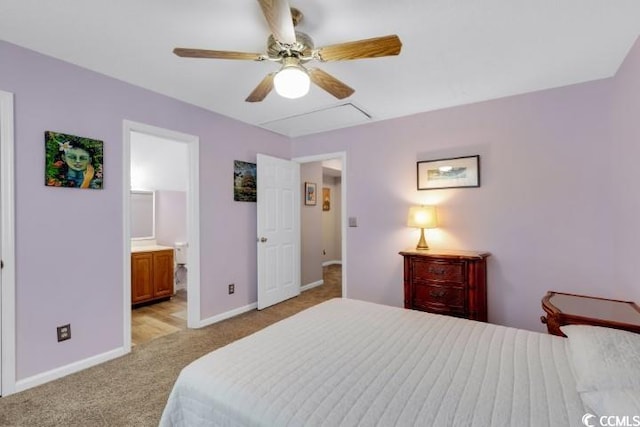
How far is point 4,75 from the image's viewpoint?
2000 millimetres

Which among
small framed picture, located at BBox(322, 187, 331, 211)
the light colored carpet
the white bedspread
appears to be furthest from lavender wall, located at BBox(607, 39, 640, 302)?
small framed picture, located at BBox(322, 187, 331, 211)

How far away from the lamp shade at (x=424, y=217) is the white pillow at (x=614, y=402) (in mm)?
2117

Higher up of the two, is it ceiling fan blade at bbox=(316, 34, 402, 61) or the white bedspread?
ceiling fan blade at bbox=(316, 34, 402, 61)

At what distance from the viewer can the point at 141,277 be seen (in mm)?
3803

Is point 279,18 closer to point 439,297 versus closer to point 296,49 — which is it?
point 296,49

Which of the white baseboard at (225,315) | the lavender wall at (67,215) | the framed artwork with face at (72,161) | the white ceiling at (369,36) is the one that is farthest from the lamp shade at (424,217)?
the framed artwork with face at (72,161)

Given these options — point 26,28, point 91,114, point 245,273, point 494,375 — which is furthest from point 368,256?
point 26,28

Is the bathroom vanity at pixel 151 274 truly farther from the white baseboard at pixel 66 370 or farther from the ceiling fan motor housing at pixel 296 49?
the ceiling fan motor housing at pixel 296 49

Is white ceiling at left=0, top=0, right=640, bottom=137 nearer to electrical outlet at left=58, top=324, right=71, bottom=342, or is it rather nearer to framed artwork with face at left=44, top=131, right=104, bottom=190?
framed artwork with face at left=44, top=131, right=104, bottom=190

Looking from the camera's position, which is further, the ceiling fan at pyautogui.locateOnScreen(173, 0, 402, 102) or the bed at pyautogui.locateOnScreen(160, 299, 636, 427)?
the ceiling fan at pyautogui.locateOnScreen(173, 0, 402, 102)

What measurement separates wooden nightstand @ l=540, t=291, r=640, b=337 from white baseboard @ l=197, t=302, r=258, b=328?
118 inches

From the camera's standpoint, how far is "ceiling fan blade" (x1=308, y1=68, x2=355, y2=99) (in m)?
A: 1.91

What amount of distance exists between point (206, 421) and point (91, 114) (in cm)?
248

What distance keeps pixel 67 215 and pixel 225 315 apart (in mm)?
1852
